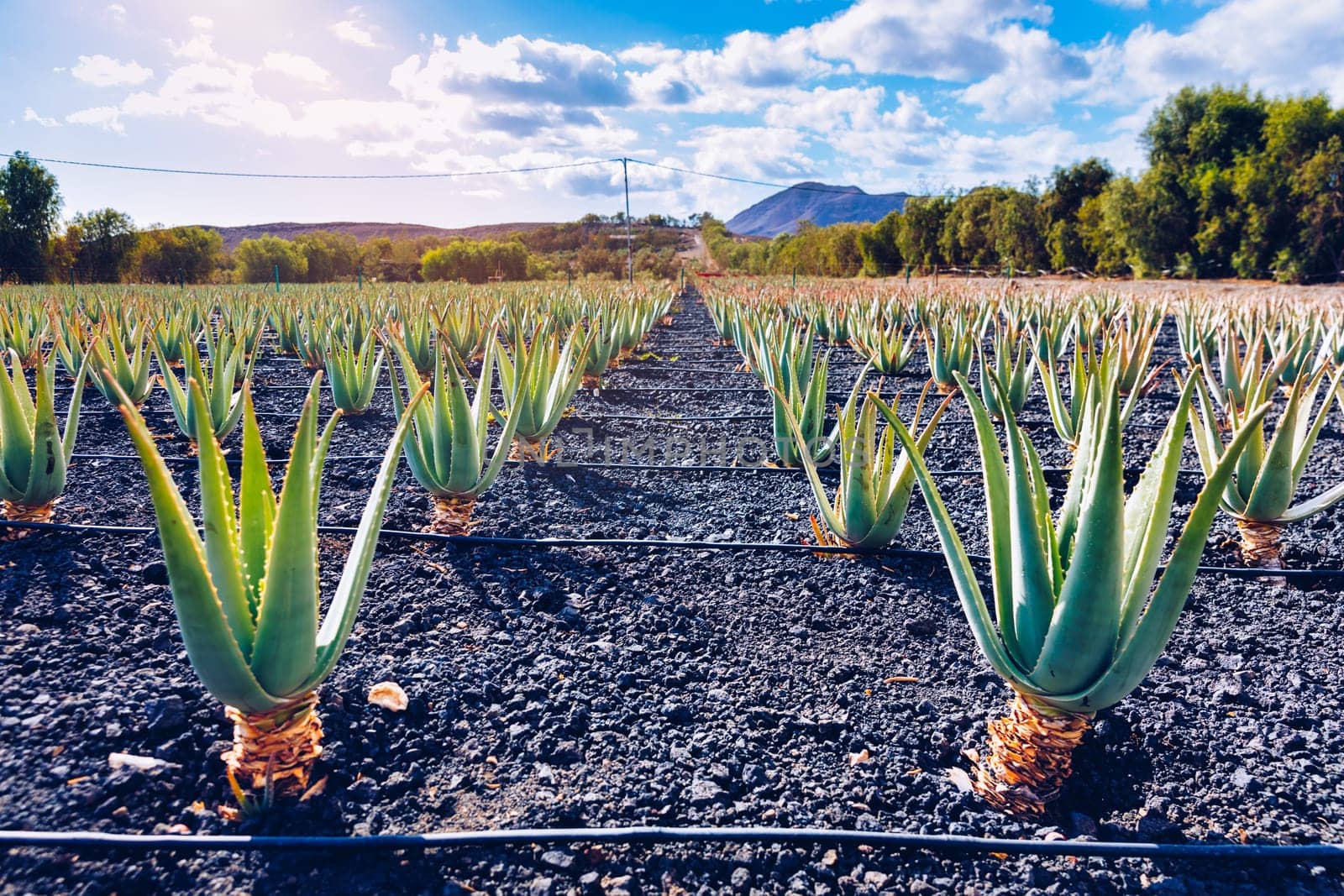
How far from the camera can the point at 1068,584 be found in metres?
1.28

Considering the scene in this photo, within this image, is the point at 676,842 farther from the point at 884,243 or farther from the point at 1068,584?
the point at 884,243

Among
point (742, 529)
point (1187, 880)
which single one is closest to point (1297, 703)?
point (1187, 880)

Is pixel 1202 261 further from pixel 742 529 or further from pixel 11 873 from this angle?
pixel 11 873

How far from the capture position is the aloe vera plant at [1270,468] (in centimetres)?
223

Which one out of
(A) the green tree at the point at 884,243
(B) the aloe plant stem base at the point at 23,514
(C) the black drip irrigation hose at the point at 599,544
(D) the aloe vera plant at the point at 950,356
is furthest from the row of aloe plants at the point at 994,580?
(A) the green tree at the point at 884,243

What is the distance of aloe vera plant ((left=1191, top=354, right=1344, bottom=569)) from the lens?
2.23 metres

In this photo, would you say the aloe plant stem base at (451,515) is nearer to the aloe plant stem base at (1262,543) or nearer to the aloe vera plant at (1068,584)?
the aloe vera plant at (1068,584)

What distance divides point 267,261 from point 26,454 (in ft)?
147

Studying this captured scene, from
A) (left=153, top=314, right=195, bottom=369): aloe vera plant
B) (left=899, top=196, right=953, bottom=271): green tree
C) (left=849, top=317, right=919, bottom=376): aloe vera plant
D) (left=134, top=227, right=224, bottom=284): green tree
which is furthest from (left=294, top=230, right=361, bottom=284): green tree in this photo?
(left=849, top=317, right=919, bottom=376): aloe vera plant

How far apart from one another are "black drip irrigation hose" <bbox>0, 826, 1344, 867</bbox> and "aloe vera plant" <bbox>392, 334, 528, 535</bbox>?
4.75ft

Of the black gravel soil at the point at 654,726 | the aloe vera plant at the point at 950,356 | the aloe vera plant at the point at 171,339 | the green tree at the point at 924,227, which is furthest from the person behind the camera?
the green tree at the point at 924,227

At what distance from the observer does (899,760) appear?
158cm

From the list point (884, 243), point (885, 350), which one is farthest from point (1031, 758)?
point (884, 243)

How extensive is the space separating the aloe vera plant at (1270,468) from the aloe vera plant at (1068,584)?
115 cm
